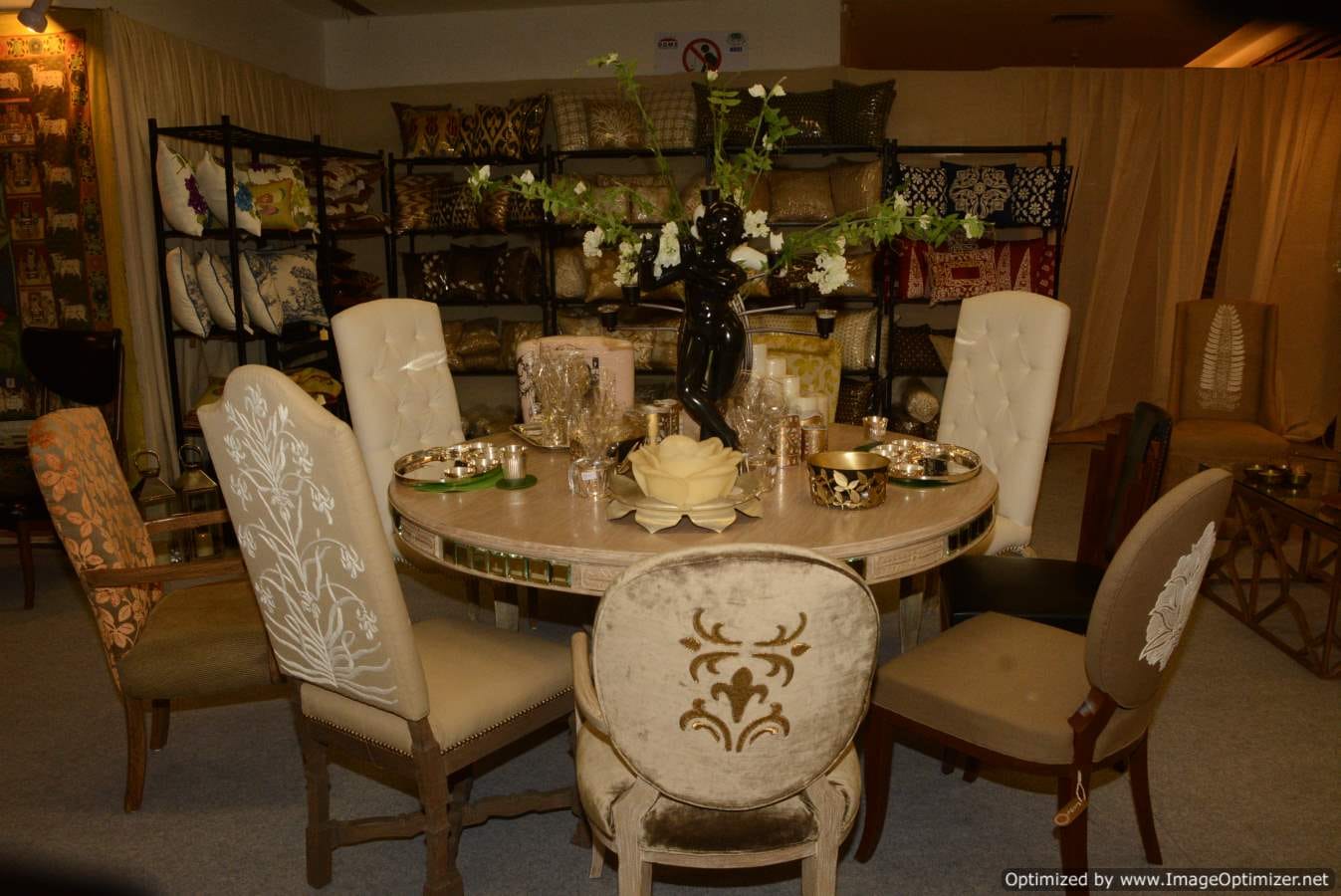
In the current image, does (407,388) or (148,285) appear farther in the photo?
(148,285)

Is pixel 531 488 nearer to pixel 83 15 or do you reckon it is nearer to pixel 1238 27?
pixel 83 15

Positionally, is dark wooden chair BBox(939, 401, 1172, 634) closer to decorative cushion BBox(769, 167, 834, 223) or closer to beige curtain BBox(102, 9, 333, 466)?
decorative cushion BBox(769, 167, 834, 223)

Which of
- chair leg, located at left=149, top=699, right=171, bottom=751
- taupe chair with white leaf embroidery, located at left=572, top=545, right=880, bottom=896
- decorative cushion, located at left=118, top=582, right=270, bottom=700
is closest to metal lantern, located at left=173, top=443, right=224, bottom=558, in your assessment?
chair leg, located at left=149, top=699, right=171, bottom=751

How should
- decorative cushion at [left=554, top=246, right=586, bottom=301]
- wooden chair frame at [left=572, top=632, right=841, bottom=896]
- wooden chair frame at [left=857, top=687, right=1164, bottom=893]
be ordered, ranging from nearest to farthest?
wooden chair frame at [left=572, top=632, right=841, bottom=896], wooden chair frame at [left=857, top=687, right=1164, bottom=893], decorative cushion at [left=554, top=246, right=586, bottom=301]

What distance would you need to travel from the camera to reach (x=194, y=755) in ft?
8.62

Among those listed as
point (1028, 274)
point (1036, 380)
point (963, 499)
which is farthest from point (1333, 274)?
point (963, 499)

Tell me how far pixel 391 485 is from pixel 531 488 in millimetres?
317

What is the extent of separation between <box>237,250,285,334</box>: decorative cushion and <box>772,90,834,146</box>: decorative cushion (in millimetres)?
2565

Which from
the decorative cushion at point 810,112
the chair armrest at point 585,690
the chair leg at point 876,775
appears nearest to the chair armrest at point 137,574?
the chair armrest at point 585,690

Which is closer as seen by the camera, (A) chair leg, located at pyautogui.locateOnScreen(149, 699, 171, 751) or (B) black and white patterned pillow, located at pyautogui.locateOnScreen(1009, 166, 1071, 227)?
(A) chair leg, located at pyautogui.locateOnScreen(149, 699, 171, 751)

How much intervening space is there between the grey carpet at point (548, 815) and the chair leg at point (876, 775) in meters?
0.06

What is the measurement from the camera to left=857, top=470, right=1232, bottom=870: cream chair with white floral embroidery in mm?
1595

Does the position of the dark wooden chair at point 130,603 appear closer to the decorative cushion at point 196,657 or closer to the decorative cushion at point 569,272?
the decorative cushion at point 196,657

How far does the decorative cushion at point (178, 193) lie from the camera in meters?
4.18
